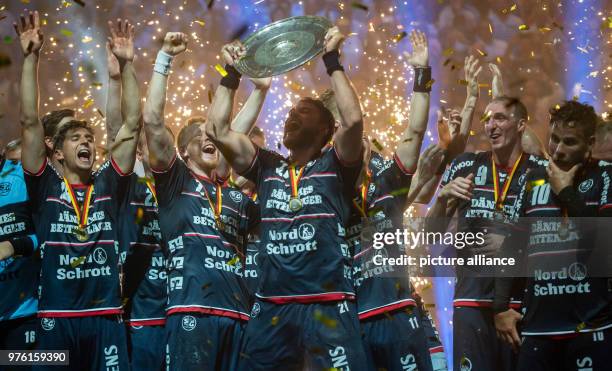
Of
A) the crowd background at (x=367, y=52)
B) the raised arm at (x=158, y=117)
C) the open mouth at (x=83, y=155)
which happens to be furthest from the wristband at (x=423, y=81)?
the crowd background at (x=367, y=52)

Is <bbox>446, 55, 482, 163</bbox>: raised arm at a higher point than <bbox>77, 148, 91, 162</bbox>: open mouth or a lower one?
higher

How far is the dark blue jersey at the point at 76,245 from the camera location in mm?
4391

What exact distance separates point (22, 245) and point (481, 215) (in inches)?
116

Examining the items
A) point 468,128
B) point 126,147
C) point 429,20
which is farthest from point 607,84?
point 126,147

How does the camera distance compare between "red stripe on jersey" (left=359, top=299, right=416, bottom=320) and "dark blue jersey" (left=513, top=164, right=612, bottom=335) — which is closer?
"dark blue jersey" (left=513, top=164, right=612, bottom=335)

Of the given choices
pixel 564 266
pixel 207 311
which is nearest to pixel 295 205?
pixel 207 311

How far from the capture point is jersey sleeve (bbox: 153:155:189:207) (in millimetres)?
4504

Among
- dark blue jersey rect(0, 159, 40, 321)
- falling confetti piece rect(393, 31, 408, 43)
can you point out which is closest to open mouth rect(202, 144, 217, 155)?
dark blue jersey rect(0, 159, 40, 321)

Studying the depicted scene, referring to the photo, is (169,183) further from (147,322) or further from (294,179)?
(147,322)

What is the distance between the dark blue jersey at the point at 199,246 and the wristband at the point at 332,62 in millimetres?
1114

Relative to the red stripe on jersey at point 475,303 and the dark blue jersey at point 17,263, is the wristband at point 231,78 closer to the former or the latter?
the dark blue jersey at point 17,263

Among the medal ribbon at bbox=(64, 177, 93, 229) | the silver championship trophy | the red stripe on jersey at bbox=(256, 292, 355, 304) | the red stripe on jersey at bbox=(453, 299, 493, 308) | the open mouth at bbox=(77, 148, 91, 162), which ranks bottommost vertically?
the red stripe on jersey at bbox=(453, 299, 493, 308)

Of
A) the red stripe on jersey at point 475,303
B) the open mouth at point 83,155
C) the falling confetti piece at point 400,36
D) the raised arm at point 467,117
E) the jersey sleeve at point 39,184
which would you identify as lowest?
the red stripe on jersey at point 475,303

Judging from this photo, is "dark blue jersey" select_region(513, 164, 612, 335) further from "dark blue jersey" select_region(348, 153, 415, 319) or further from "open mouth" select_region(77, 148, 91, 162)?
"open mouth" select_region(77, 148, 91, 162)
